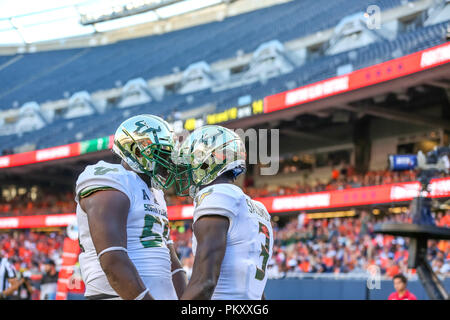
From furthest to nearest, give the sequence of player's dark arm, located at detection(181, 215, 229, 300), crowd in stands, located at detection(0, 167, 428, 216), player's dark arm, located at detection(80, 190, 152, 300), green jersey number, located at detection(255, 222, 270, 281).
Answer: crowd in stands, located at detection(0, 167, 428, 216)
green jersey number, located at detection(255, 222, 270, 281)
player's dark arm, located at detection(80, 190, 152, 300)
player's dark arm, located at detection(181, 215, 229, 300)

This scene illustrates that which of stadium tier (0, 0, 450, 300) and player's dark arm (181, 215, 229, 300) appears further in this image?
stadium tier (0, 0, 450, 300)

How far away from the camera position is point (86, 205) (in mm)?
2676

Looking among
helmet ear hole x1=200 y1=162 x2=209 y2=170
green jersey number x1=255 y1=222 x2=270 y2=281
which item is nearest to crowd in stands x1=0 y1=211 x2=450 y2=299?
green jersey number x1=255 y1=222 x2=270 y2=281

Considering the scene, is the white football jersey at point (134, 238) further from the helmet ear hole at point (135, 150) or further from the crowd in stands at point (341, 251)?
the crowd in stands at point (341, 251)

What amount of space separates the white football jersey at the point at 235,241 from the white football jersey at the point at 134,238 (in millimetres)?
243

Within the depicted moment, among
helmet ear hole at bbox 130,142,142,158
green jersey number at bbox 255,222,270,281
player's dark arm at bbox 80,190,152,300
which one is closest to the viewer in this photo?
player's dark arm at bbox 80,190,152,300

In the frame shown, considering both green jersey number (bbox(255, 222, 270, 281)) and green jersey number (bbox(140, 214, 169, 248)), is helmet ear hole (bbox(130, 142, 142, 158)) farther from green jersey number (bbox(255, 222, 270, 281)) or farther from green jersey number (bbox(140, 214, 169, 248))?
green jersey number (bbox(255, 222, 270, 281))

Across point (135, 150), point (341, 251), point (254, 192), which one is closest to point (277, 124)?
point (254, 192)

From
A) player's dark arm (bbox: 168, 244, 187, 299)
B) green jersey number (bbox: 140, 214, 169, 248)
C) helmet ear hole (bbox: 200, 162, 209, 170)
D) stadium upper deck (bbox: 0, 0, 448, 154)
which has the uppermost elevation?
stadium upper deck (bbox: 0, 0, 448, 154)

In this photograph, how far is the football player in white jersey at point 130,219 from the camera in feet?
8.48

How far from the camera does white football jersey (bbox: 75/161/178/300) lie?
2.73 meters

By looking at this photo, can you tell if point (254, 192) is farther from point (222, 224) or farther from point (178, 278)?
point (222, 224)
